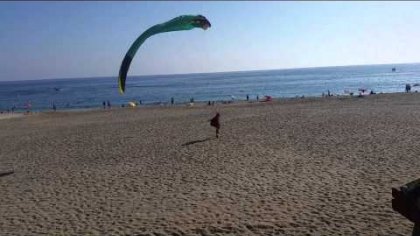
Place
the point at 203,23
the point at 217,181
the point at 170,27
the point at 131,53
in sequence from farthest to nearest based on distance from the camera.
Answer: the point at 131,53 < the point at 203,23 < the point at 170,27 < the point at 217,181

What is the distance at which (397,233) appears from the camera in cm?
786

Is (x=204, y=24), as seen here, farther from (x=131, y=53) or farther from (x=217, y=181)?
(x=217, y=181)

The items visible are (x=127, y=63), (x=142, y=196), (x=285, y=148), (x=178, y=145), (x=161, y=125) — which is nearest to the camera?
(x=142, y=196)

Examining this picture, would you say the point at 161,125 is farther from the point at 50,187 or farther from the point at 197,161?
the point at 50,187

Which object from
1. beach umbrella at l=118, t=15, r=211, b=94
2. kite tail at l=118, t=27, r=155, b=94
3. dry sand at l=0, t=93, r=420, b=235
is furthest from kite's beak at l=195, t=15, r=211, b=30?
dry sand at l=0, t=93, r=420, b=235

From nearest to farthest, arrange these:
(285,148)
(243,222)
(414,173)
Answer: (243,222), (414,173), (285,148)

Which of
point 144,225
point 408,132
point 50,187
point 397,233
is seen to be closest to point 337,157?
point 408,132

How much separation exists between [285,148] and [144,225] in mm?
8800

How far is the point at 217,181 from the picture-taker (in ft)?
40.4

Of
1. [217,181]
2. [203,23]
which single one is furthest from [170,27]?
[217,181]

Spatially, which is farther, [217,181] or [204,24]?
[204,24]

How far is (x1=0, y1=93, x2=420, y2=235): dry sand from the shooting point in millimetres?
8859

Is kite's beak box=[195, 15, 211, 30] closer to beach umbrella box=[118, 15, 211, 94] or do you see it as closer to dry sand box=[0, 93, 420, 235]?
beach umbrella box=[118, 15, 211, 94]

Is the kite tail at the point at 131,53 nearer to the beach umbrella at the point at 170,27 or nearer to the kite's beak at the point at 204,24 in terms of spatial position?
the beach umbrella at the point at 170,27
